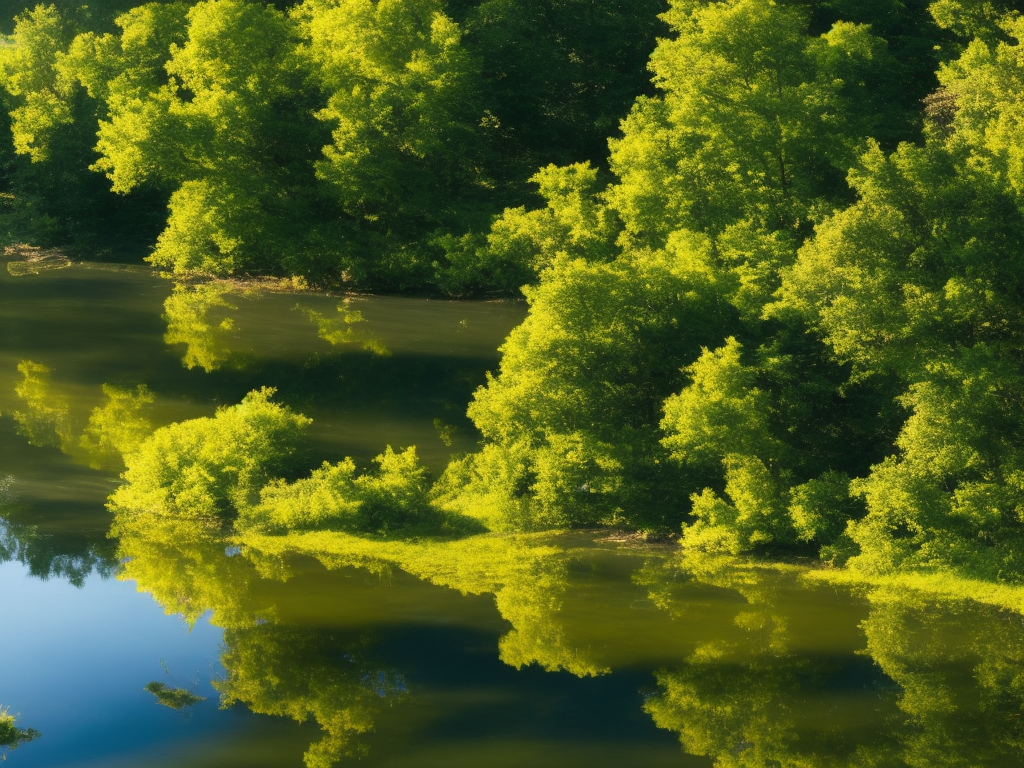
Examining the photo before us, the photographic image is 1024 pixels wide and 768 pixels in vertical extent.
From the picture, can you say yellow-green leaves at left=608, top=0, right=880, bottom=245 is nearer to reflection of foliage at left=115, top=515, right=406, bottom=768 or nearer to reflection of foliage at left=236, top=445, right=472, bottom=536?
reflection of foliage at left=236, top=445, right=472, bottom=536

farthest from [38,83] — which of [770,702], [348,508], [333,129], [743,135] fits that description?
[770,702]

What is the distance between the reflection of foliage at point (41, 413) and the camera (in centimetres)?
2855

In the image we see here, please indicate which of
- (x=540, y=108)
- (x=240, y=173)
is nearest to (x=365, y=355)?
(x=240, y=173)

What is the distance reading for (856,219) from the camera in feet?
71.7

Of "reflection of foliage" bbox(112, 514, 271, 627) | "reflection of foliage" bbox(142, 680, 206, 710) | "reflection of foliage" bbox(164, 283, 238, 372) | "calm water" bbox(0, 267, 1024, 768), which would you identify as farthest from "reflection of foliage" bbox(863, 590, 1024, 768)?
"reflection of foliage" bbox(164, 283, 238, 372)

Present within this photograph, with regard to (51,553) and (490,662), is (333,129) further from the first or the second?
(490,662)

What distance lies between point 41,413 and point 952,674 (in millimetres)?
21842

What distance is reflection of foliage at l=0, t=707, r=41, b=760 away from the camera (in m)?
15.2

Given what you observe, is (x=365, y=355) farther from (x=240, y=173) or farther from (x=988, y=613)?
(x=988, y=613)

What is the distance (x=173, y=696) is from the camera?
651 inches

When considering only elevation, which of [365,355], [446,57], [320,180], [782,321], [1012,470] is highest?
[446,57]

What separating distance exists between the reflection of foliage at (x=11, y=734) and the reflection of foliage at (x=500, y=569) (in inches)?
236

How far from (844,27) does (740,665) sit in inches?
1114

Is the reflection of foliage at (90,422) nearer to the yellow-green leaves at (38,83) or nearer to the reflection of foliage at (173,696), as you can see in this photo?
the reflection of foliage at (173,696)
